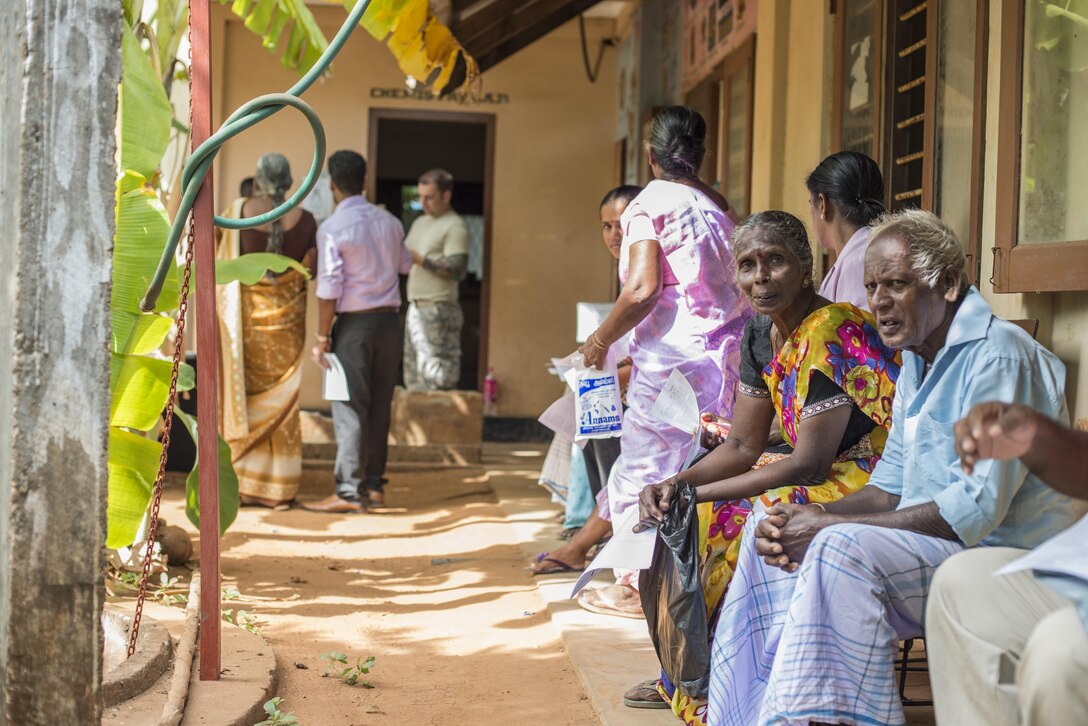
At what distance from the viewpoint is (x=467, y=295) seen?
14328 millimetres

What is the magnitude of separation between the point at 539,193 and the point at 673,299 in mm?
7470

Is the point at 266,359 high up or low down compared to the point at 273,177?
down

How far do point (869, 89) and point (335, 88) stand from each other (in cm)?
711

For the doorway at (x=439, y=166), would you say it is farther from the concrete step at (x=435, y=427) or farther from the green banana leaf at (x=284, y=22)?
the green banana leaf at (x=284, y=22)

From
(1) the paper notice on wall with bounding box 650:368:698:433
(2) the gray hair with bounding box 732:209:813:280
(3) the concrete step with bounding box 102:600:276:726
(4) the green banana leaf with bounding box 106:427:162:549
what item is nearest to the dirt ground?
(3) the concrete step with bounding box 102:600:276:726

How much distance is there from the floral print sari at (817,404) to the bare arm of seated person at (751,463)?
3 centimetres

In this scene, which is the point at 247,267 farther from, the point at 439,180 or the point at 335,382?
the point at 439,180

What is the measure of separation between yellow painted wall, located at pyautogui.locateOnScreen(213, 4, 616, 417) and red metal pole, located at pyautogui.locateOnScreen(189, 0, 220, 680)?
27.2ft

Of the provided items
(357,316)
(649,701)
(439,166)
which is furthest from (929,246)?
(439,166)

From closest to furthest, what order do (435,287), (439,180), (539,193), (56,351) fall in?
1. (56,351)
2. (439,180)
3. (435,287)
4. (539,193)

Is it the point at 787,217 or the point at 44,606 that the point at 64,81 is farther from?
the point at 787,217

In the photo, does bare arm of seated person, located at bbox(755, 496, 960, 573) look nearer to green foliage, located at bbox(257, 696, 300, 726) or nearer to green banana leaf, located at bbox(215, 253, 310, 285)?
green foliage, located at bbox(257, 696, 300, 726)

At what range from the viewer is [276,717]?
10.2 ft

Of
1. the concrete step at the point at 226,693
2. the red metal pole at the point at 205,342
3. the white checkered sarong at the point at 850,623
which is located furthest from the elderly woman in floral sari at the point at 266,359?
the white checkered sarong at the point at 850,623
